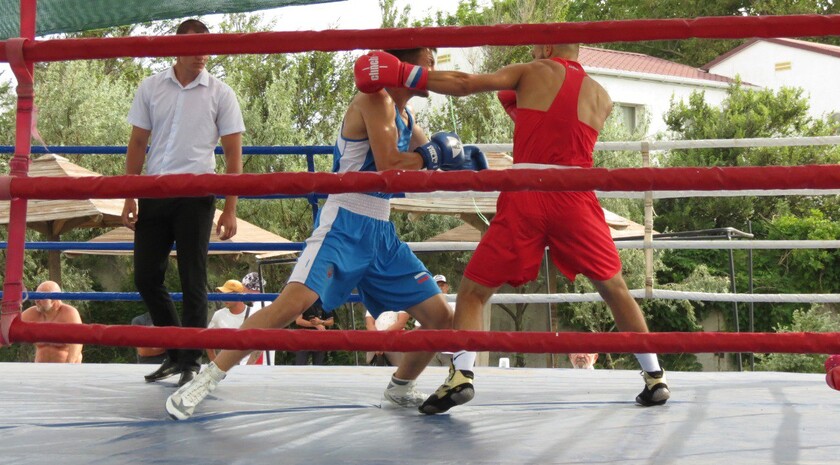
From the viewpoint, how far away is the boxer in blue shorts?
104 inches

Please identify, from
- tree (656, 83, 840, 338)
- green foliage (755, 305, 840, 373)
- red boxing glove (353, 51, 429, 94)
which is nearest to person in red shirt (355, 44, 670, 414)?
red boxing glove (353, 51, 429, 94)

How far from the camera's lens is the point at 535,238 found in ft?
9.48

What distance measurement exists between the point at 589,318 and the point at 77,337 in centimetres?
1231

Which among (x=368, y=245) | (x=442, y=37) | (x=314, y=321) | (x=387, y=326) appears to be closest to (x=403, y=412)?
(x=368, y=245)

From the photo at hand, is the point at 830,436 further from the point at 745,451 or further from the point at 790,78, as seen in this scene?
the point at 790,78

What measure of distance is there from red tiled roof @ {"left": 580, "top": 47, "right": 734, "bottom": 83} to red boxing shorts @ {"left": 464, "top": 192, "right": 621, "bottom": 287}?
2073 cm

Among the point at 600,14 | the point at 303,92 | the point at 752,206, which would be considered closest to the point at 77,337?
the point at 303,92

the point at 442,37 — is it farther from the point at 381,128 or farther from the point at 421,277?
the point at 421,277

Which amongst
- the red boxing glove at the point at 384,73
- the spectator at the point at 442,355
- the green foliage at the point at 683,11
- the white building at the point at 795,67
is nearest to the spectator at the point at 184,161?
the red boxing glove at the point at 384,73

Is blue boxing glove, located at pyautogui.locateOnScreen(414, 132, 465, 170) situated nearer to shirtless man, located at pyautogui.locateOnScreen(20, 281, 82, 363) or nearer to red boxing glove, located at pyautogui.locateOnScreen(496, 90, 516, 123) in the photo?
red boxing glove, located at pyautogui.locateOnScreen(496, 90, 516, 123)

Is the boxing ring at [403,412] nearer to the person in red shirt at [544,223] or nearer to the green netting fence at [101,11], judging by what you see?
the person in red shirt at [544,223]

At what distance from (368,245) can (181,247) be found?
2.72 feet

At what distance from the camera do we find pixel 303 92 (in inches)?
677

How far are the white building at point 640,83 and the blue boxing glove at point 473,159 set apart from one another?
58.1ft
